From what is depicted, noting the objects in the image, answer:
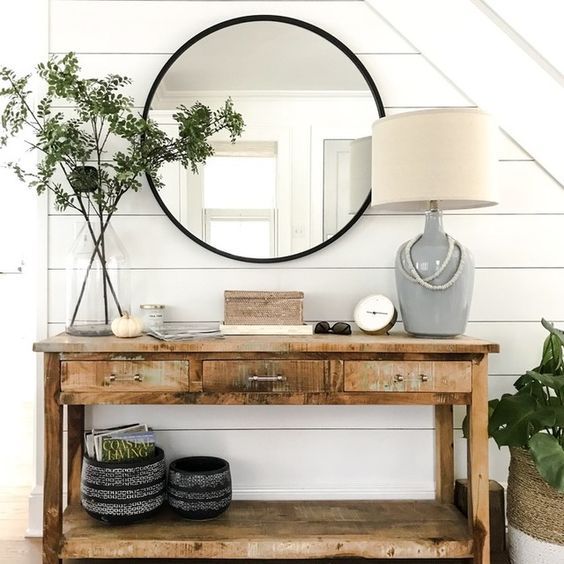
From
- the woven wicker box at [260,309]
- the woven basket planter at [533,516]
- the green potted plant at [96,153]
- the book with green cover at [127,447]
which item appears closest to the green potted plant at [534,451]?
the woven basket planter at [533,516]

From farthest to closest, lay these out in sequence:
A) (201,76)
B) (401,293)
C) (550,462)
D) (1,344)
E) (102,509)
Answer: (1,344), (201,76), (401,293), (102,509), (550,462)

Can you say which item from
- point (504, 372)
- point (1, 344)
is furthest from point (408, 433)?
point (1, 344)

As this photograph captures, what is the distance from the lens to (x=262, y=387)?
5.51 feet

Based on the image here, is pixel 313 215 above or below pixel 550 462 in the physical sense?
above

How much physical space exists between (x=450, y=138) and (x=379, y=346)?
0.63 m

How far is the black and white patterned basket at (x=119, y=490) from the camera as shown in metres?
1.76

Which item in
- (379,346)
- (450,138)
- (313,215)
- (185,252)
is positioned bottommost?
(379,346)

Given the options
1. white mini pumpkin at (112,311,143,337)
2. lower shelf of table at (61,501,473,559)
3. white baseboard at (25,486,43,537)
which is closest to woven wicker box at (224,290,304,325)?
white mini pumpkin at (112,311,143,337)

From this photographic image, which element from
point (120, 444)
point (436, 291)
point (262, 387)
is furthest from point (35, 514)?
point (436, 291)

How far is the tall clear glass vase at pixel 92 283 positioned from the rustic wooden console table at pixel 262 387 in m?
0.25

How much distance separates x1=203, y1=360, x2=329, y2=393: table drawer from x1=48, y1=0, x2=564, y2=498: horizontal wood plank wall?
0.45 meters

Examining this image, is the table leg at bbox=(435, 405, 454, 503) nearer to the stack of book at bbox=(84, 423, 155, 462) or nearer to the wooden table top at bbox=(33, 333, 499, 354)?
the wooden table top at bbox=(33, 333, 499, 354)

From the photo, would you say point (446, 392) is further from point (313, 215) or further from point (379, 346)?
point (313, 215)

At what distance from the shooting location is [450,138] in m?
1.71
